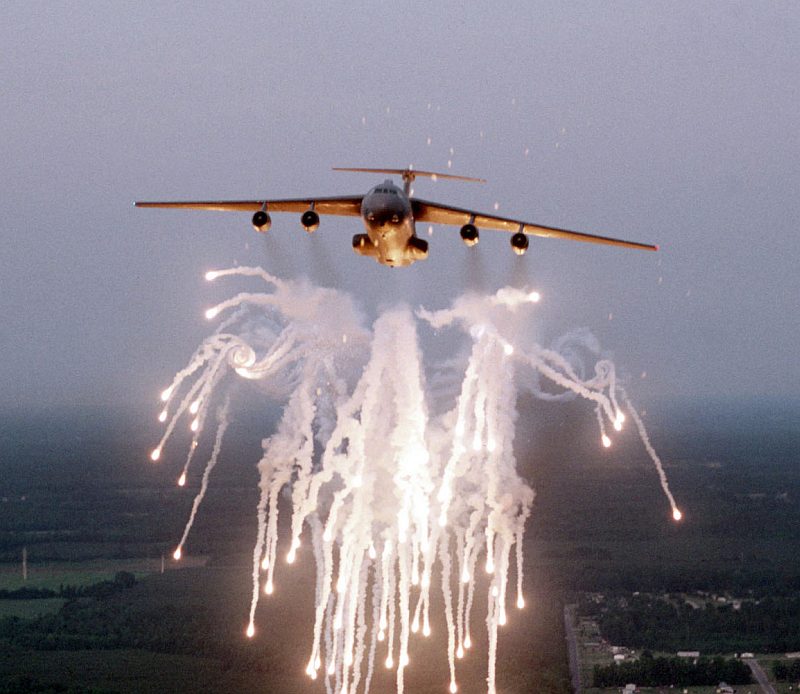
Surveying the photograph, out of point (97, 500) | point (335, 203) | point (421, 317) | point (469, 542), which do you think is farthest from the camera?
point (97, 500)

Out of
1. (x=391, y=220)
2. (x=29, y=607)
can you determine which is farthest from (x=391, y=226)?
(x=29, y=607)

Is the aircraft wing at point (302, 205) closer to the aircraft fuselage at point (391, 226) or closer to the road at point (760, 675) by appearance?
the aircraft fuselage at point (391, 226)

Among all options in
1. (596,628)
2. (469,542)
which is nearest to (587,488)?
(596,628)

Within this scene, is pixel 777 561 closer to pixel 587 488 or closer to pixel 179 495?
pixel 587 488

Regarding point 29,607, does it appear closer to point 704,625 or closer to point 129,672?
point 129,672

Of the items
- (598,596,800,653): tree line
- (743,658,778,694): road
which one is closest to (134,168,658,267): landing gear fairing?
(743,658,778,694): road

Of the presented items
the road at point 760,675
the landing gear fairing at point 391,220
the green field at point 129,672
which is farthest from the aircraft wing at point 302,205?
the road at point 760,675
